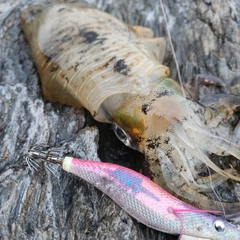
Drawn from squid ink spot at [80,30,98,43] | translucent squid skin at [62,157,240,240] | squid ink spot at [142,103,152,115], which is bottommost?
translucent squid skin at [62,157,240,240]

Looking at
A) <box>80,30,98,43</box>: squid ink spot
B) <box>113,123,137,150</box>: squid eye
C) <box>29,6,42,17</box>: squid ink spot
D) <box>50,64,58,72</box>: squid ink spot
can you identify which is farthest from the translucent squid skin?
<box>29,6,42,17</box>: squid ink spot

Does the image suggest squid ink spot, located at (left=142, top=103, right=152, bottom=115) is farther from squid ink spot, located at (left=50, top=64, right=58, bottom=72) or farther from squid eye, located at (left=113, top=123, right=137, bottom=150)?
squid ink spot, located at (left=50, top=64, right=58, bottom=72)

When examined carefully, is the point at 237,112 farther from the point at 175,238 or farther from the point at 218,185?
the point at 175,238

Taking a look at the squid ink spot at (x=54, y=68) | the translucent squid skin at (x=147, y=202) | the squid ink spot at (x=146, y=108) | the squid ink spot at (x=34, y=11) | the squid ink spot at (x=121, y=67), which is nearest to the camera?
the translucent squid skin at (x=147, y=202)

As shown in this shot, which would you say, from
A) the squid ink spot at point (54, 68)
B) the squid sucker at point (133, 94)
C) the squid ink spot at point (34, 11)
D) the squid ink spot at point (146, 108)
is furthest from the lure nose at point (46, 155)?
the squid ink spot at point (34, 11)

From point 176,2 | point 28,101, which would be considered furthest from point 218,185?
point 176,2

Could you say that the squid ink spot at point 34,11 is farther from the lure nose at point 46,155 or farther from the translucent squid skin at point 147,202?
the translucent squid skin at point 147,202

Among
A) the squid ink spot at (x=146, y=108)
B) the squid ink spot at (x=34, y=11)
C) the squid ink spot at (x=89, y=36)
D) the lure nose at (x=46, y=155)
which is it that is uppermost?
the squid ink spot at (x=34, y=11)

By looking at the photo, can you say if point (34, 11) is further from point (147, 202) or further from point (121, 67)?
point (147, 202)
